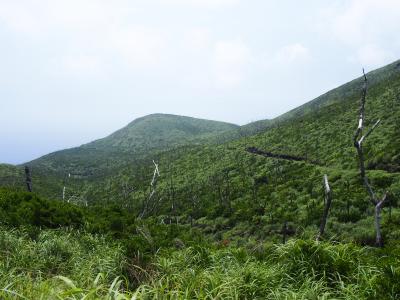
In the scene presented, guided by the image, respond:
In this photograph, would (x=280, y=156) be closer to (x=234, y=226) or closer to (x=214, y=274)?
(x=234, y=226)

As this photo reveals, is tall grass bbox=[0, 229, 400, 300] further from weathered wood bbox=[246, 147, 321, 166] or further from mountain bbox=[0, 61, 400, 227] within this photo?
weathered wood bbox=[246, 147, 321, 166]

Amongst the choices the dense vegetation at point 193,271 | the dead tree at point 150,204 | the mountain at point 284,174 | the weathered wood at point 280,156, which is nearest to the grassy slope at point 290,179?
the mountain at point 284,174

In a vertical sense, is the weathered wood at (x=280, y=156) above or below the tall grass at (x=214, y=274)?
below

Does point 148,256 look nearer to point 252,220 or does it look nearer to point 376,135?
point 252,220

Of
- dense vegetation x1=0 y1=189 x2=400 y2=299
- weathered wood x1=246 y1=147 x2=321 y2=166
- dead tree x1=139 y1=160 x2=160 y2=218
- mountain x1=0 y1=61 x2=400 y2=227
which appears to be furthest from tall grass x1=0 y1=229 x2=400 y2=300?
weathered wood x1=246 y1=147 x2=321 y2=166

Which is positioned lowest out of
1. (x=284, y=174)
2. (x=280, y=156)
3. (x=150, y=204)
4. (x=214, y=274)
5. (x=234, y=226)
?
(x=234, y=226)

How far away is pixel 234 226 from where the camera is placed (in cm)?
3131

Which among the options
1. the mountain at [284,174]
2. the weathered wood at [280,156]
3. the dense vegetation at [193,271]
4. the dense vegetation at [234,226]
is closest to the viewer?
the dense vegetation at [193,271]

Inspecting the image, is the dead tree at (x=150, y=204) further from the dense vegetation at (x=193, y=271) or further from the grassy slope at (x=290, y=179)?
the dense vegetation at (x=193, y=271)

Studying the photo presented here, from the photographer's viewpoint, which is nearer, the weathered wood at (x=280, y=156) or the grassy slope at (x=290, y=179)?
the grassy slope at (x=290, y=179)

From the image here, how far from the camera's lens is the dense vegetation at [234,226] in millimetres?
7238

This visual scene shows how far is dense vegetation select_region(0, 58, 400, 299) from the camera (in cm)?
724

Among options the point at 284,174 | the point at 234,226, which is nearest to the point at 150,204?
the point at 284,174

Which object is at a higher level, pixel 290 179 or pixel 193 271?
pixel 193 271
